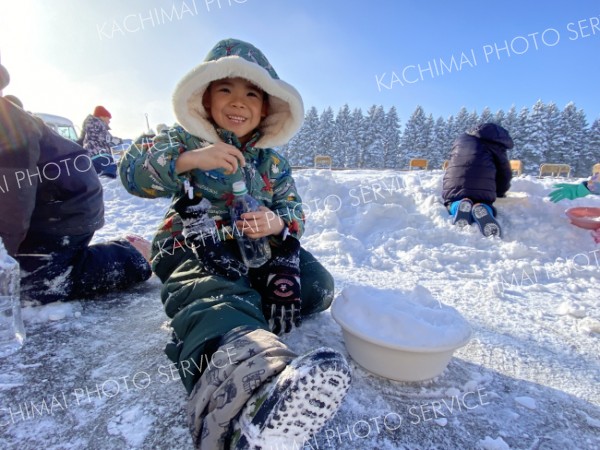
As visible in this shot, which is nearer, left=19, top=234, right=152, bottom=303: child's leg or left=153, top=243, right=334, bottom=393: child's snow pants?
left=153, top=243, right=334, bottom=393: child's snow pants

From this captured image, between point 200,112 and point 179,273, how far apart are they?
2.66ft

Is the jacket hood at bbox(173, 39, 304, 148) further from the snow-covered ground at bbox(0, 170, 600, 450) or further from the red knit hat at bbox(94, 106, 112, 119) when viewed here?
the red knit hat at bbox(94, 106, 112, 119)

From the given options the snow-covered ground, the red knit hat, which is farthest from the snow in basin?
the red knit hat

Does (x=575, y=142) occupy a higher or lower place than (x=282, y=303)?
lower

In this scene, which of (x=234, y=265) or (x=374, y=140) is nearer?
(x=234, y=265)

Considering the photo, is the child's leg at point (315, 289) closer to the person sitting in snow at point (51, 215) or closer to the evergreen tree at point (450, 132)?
the person sitting in snow at point (51, 215)

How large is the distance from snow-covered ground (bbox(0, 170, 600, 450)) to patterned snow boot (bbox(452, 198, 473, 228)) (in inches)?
26.9

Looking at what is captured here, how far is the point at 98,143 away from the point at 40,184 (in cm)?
665

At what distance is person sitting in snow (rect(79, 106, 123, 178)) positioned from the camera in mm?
7000

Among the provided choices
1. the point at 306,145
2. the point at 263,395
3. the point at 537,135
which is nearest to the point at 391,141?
the point at 306,145

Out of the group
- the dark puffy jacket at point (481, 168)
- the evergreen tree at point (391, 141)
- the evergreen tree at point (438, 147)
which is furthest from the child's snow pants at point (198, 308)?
the evergreen tree at point (391, 141)

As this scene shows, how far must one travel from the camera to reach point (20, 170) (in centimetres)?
157

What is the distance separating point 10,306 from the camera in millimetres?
1550

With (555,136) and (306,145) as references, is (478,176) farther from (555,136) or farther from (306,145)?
(555,136)
